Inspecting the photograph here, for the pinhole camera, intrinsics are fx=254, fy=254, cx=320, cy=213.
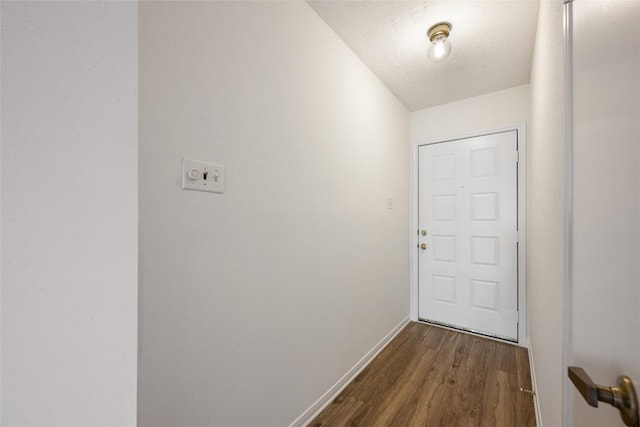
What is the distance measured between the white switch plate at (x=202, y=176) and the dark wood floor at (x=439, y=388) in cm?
147

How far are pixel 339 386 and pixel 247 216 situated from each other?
1.39m

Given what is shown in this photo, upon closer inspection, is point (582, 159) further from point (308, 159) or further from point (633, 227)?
point (308, 159)

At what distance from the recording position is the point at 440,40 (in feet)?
5.63

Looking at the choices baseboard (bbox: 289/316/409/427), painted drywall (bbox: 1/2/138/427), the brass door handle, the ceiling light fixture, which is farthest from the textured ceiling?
baseboard (bbox: 289/316/409/427)

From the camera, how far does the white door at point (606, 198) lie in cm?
43

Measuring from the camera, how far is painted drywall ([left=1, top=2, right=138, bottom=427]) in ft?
1.10

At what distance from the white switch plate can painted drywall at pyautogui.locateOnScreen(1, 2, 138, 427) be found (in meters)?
0.50

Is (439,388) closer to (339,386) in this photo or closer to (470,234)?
(339,386)

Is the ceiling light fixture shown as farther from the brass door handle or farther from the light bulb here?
the brass door handle

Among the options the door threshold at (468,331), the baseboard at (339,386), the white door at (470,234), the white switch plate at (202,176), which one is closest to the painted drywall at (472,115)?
the white door at (470,234)

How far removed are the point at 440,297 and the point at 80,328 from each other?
3.04 m

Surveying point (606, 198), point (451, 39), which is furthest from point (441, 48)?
point (606, 198)

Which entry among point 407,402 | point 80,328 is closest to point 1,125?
point 80,328

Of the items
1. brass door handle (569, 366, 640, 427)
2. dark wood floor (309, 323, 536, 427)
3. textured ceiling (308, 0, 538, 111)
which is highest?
textured ceiling (308, 0, 538, 111)
